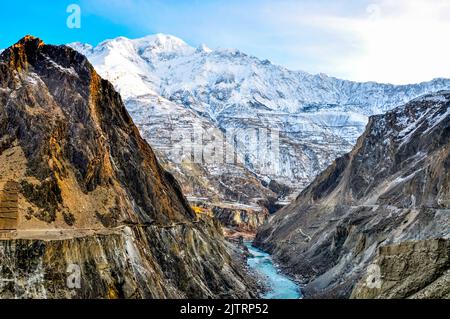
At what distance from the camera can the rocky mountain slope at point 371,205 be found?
75.6 m

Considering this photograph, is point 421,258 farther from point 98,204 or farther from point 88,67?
point 88,67

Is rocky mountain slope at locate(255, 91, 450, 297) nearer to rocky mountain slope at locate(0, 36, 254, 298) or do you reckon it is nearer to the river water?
the river water

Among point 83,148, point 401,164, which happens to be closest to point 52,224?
point 83,148

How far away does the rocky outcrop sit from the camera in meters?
31.2

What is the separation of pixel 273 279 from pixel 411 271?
232 feet

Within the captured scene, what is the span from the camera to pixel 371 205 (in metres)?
105

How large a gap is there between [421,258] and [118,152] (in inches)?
1994

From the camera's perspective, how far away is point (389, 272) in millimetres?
35594

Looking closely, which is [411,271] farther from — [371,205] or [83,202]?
[371,205]

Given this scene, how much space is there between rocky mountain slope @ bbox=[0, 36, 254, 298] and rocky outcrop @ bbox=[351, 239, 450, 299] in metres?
25.0

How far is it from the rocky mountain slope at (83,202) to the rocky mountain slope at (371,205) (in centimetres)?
1943

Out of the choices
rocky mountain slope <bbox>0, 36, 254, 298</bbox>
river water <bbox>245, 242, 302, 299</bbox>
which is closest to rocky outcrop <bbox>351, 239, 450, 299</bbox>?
rocky mountain slope <bbox>0, 36, 254, 298</bbox>
